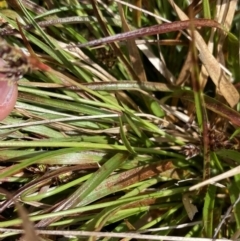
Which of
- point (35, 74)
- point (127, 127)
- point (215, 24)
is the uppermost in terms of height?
point (215, 24)

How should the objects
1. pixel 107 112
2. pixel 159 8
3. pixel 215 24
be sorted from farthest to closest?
pixel 159 8, pixel 107 112, pixel 215 24

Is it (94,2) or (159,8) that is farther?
(159,8)

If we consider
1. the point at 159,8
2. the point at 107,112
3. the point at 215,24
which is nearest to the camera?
the point at 215,24

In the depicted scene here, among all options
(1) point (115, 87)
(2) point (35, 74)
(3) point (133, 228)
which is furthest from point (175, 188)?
(2) point (35, 74)

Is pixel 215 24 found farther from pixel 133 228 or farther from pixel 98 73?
pixel 133 228

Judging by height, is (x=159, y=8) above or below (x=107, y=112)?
above

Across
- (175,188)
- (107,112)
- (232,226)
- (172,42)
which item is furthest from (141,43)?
(232,226)
